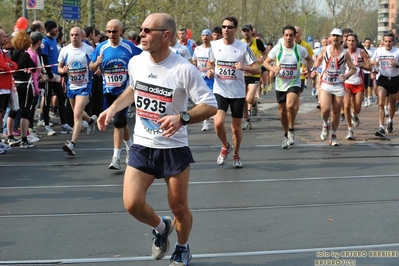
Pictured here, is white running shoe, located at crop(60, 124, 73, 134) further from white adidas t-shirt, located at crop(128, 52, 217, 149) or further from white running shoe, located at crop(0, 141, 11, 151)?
white adidas t-shirt, located at crop(128, 52, 217, 149)

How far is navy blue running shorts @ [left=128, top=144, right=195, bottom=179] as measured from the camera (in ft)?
19.4

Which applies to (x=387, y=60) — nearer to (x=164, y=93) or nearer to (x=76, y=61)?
(x=76, y=61)

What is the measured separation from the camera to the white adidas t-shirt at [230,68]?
36.6 ft

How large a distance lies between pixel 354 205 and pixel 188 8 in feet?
105

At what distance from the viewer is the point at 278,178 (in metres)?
10.2

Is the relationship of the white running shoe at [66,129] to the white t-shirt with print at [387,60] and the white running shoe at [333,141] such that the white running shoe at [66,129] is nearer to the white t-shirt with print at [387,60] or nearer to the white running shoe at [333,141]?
the white running shoe at [333,141]

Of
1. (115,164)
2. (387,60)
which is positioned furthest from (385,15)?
(115,164)

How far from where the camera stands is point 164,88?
590 centimetres

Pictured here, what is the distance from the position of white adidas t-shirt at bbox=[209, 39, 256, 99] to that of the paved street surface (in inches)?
44.5

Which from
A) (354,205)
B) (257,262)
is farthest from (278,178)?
(257,262)

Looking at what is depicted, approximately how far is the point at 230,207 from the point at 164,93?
2761 millimetres

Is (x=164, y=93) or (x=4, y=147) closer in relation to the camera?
(x=164, y=93)

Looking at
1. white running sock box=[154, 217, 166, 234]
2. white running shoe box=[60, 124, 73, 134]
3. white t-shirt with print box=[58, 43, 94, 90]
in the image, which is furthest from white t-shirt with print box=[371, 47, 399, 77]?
white running sock box=[154, 217, 166, 234]

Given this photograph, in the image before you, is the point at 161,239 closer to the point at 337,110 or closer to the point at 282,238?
the point at 282,238
